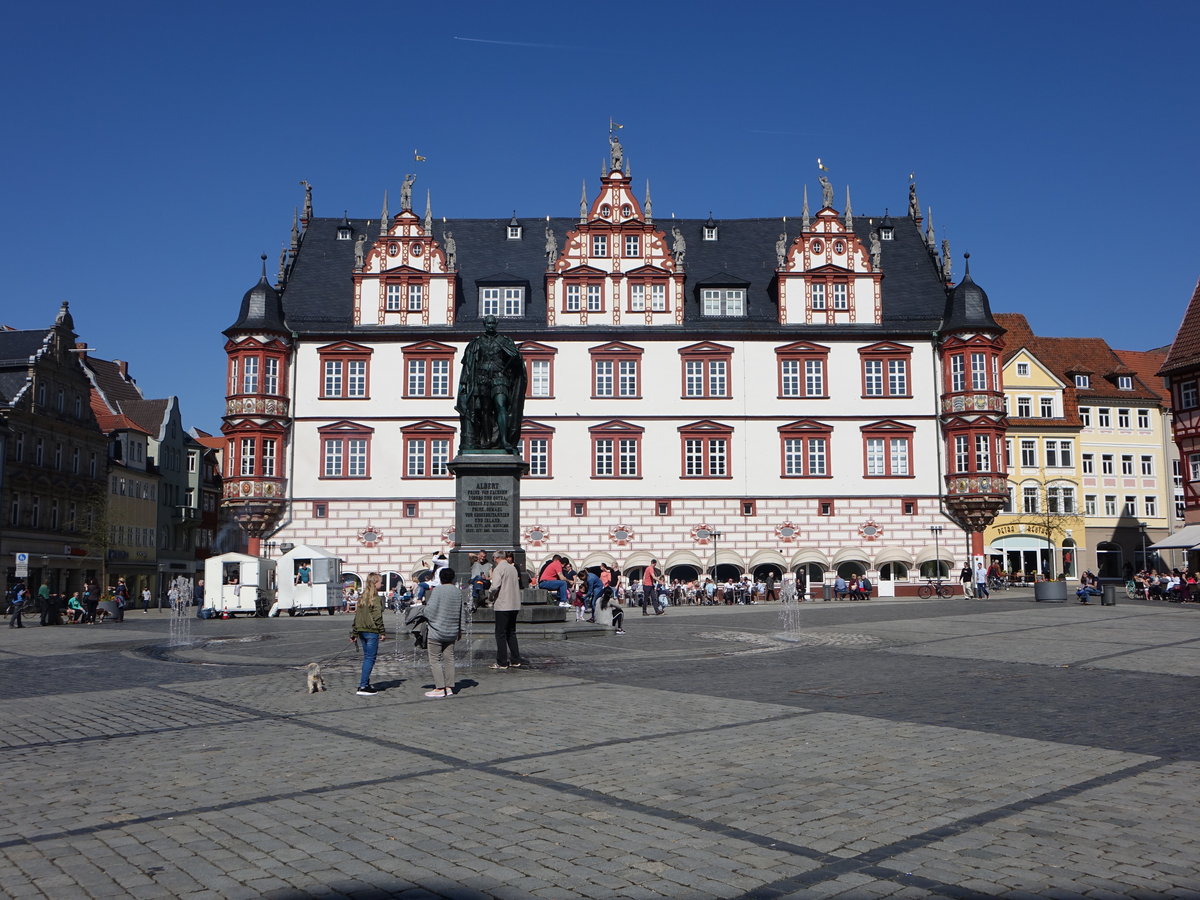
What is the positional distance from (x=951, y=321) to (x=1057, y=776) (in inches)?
1765

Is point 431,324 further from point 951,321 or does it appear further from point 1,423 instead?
point 951,321

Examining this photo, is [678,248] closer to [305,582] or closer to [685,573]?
[685,573]

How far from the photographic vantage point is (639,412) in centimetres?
A: 5050

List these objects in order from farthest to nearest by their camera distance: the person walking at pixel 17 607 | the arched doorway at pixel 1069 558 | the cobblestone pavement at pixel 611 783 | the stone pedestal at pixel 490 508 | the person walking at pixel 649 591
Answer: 1. the arched doorway at pixel 1069 558
2. the person walking at pixel 649 591
3. the person walking at pixel 17 607
4. the stone pedestal at pixel 490 508
5. the cobblestone pavement at pixel 611 783

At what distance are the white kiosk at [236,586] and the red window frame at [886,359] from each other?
27144 millimetres

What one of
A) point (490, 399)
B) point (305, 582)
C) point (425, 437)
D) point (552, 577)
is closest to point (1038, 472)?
point (425, 437)

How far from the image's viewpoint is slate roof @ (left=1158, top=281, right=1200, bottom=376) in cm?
5028

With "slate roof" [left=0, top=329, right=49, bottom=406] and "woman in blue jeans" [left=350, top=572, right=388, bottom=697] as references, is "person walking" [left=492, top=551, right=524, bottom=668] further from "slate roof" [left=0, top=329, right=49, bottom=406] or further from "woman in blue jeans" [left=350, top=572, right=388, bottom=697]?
"slate roof" [left=0, top=329, right=49, bottom=406]

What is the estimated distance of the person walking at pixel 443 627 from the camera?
40.4 feet

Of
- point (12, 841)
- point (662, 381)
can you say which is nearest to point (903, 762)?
point (12, 841)

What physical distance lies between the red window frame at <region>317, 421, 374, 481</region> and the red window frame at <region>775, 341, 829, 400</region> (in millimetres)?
18300

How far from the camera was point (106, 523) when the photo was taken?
2164 inches

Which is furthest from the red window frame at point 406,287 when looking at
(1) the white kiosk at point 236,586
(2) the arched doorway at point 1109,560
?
(2) the arched doorway at point 1109,560

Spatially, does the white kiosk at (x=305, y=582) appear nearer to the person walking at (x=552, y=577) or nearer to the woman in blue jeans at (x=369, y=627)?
the person walking at (x=552, y=577)
